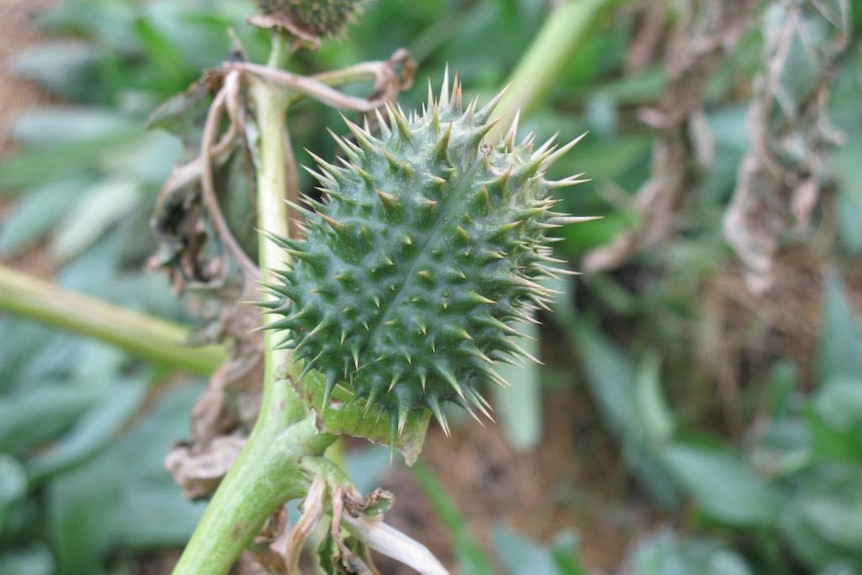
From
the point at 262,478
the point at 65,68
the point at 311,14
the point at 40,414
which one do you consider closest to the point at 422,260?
the point at 262,478

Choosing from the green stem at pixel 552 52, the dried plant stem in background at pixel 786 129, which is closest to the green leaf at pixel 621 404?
the dried plant stem in background at pixel 786 129

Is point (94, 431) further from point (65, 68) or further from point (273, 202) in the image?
point (65, 68)

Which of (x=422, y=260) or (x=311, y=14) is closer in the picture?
(x=422, y=260)

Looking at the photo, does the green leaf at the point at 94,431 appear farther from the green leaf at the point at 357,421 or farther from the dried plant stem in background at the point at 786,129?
the dried plant stem in background at the point at 786,129

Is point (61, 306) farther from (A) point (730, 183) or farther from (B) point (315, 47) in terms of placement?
(A) point (730, 183)

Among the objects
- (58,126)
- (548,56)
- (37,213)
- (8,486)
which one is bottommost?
(8,486)

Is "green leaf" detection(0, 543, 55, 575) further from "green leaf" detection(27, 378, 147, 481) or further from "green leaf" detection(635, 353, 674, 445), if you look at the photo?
"green leaf" detection(635, 353, 674, 445)
